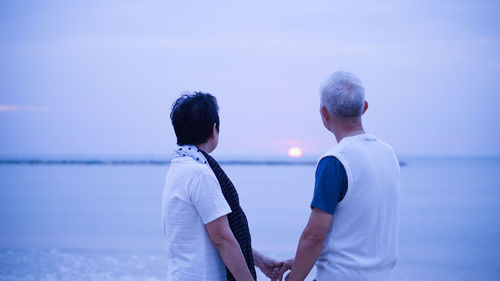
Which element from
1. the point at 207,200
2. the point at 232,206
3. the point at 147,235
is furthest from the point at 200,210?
the point at 147,235

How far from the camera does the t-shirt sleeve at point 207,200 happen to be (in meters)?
1.81

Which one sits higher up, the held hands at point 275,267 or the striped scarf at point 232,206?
the striped scarf at point 232,206

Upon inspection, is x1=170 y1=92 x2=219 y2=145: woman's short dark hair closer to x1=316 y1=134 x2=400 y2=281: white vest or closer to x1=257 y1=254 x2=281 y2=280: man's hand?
x1=316 y1=134 x2=400 y2=281: white vest

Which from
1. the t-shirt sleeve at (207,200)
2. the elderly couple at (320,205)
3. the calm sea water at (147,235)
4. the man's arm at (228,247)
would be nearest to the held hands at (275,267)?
the elderly couple at (320,205)

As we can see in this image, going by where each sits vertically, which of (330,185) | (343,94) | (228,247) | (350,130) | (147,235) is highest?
(343,94)

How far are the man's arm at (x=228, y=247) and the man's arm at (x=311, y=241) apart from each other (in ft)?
0.70

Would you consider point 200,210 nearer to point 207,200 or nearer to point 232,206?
point 207,200

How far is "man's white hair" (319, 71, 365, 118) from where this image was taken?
5.77ft

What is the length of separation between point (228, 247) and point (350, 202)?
550 millimetres

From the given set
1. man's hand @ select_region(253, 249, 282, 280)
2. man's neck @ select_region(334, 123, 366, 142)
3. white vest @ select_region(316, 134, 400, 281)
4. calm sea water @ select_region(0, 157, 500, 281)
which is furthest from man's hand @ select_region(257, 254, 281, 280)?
calm sea water @ select_region(0, 157, 500, 281)

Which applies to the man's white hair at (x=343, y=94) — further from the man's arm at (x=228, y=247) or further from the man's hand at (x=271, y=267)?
the man's hand at (x=271, y=267)

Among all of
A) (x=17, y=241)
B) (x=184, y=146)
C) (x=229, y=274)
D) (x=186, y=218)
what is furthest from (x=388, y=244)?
(x=17, y=241)

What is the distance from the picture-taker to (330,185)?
165 cm

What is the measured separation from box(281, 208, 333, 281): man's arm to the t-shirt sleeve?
35 cm
